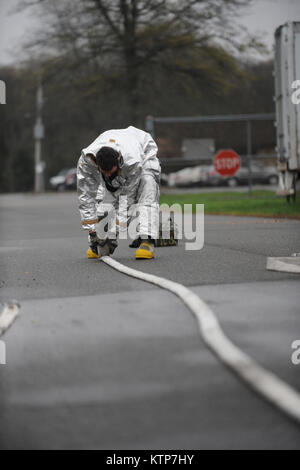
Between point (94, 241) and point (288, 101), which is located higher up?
point (288, 101)

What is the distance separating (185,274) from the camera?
5723mm

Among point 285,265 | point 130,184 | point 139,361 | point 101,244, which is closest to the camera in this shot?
point 139,361

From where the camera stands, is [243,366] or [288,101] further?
[288,101]

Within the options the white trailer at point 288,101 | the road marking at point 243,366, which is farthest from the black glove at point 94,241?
the white trailer at point 288,101

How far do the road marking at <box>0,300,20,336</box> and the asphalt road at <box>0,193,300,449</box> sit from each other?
5 centimetres

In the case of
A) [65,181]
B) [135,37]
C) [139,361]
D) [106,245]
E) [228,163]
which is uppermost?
[135,37]

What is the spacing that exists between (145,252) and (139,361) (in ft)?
12.8

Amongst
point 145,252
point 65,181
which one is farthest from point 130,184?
point 65,181

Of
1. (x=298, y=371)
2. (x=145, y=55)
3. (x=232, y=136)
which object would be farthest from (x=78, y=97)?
(x=298, y=371)

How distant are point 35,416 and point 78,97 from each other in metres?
26.1

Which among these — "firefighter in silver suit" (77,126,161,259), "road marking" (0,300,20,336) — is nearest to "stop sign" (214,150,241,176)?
"firefighter in silver suit" (77,126,161,259)

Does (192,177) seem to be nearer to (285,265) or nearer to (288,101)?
(288,101)

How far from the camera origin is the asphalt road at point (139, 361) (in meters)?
2.33

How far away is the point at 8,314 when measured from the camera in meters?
4.16
